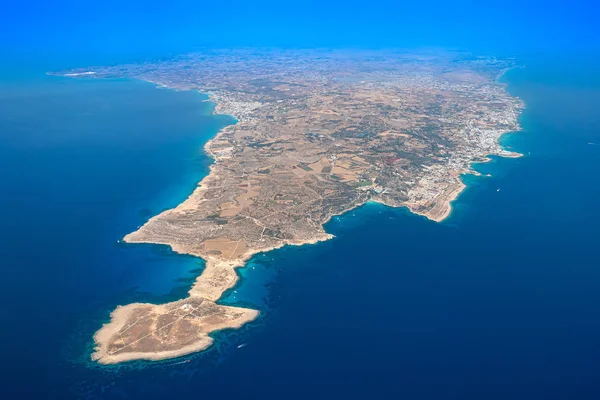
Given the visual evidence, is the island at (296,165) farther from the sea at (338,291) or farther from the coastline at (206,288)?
the sea at (338,291)

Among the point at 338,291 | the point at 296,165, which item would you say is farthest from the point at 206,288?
the point at 296,165

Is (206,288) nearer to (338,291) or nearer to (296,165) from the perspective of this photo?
(338,291)

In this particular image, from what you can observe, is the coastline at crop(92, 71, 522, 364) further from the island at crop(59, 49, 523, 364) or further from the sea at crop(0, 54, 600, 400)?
the sea at crop(0, 54, 600, 400)

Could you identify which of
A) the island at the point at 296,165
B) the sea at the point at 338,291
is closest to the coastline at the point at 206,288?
the island at the point at 296,165

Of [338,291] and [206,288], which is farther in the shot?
[206,288]

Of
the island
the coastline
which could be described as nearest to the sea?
the coastline

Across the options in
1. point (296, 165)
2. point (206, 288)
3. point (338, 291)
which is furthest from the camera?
point (296, 165)
